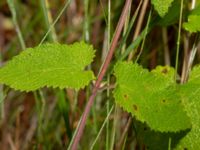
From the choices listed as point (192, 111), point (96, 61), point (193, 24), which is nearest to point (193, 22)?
point (193, 24)

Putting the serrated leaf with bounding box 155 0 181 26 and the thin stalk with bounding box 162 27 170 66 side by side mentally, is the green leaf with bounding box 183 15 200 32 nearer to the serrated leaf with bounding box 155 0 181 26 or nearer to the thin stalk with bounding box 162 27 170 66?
the serrated leaf with bounding box 155 0 181 26

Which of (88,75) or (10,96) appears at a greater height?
(88,75)

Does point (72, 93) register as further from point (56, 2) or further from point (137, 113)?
point (56, 2)

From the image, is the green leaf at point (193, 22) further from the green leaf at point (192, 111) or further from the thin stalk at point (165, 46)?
the thin stalk at point (165, 46)

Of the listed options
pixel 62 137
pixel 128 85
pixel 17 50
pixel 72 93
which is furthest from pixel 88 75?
pixel 17 50

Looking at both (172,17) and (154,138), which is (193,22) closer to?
(172,17)

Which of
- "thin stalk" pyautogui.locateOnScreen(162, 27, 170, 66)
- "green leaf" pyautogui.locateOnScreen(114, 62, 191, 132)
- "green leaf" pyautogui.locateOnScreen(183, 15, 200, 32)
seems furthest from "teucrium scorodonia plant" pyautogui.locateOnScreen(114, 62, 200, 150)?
"thin stalk" pyautogui.locateOnScreen(162, 27, 170, 66)
